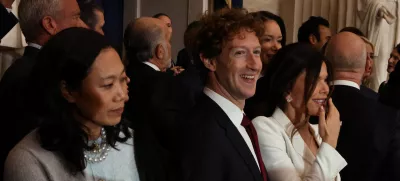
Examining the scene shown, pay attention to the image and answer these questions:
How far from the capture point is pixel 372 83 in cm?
848

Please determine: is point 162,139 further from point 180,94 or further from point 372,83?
point 372,83

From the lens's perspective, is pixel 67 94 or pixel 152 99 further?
pixel 152 99

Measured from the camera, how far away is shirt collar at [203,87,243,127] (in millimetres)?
2534

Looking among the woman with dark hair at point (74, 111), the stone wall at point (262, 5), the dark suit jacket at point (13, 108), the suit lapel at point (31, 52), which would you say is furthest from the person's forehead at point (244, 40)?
the stone wall at point (262, 5)

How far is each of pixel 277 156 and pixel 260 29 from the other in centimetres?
55

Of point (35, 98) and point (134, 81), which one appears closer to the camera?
point (35, 98)

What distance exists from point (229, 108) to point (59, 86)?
693mm

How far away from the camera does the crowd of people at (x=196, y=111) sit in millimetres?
2199

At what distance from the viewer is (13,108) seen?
2.68m

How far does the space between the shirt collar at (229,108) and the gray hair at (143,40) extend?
1.34 meters

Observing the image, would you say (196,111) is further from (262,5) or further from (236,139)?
(262,5)

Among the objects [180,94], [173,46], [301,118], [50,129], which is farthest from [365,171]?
[173,46]

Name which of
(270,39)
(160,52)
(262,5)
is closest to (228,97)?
(160,52)

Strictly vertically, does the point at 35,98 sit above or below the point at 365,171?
above
